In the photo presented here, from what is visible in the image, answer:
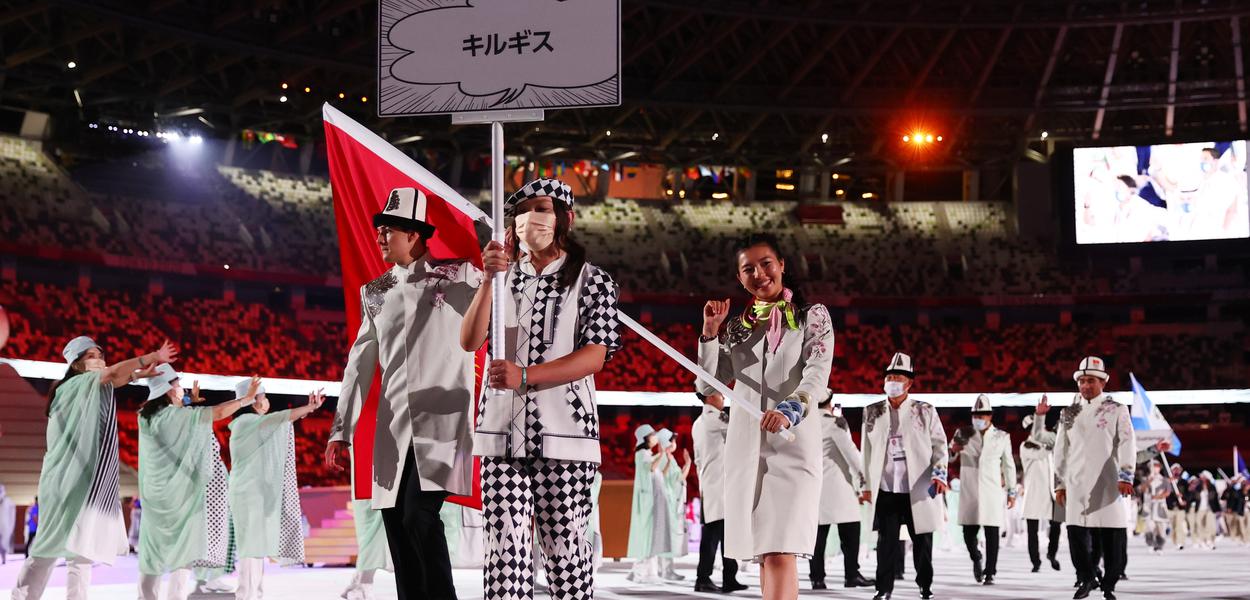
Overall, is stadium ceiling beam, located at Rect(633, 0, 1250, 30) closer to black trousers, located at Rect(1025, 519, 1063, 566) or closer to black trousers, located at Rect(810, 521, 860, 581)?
black trousers, located at Rect(1025, 519, 1063, 566)

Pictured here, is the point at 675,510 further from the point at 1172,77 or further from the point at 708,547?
the point at 1172,77

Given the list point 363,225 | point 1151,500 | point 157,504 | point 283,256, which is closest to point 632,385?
point 283,256

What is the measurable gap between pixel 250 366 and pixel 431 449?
1035 inches

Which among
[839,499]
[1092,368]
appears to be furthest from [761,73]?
[1092,368]

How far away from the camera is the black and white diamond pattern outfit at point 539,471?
416 cm

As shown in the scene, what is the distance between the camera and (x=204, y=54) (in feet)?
81.3

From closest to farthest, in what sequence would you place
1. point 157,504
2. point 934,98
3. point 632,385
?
1. point 157,504
2. point 934,98
3. point 632,385

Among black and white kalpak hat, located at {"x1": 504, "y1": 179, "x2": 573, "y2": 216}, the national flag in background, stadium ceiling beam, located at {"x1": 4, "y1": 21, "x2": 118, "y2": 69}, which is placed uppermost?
stadium ceiling beam, located at {"x1": 4, "y1": 21, "x2": 118, "y2": 69}

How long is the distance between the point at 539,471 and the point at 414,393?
1.03 metres

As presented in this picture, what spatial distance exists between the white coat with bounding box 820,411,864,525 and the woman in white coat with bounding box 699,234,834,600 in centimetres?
586

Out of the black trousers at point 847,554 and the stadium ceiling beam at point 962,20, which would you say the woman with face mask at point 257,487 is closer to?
the black trousers at point 847,554

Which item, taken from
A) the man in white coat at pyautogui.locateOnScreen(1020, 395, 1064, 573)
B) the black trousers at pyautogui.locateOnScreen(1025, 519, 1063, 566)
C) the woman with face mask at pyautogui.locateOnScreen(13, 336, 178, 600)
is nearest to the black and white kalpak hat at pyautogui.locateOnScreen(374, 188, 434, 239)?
the woman with face mask at pyautogui.locateOnScreen(13, 336, 178, 600)

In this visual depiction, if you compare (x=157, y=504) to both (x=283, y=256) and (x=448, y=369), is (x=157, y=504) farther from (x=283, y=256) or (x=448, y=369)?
(x=283, y=256)

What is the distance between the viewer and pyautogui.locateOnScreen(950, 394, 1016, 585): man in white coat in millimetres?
12312
